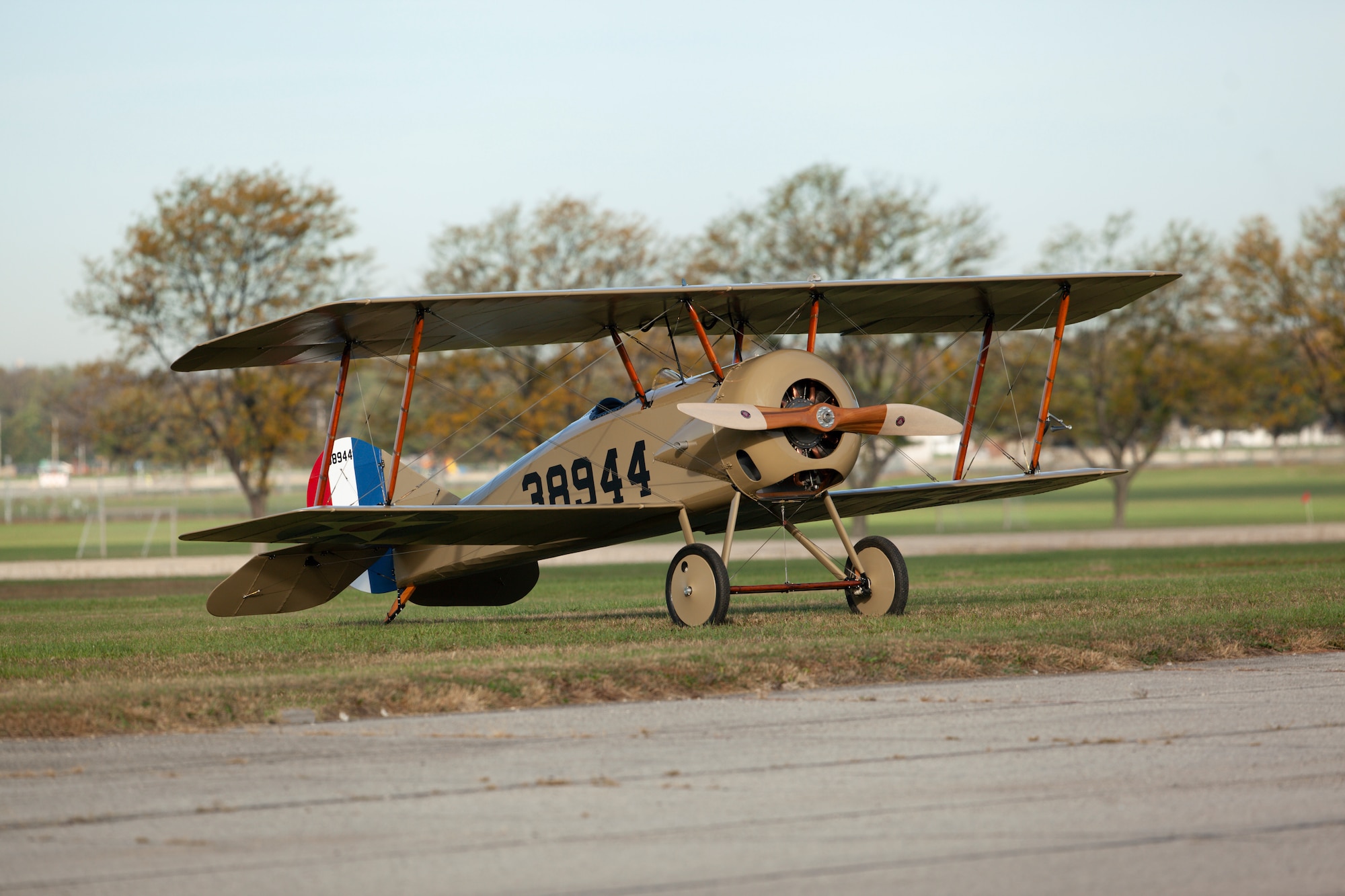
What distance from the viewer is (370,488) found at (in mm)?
16719

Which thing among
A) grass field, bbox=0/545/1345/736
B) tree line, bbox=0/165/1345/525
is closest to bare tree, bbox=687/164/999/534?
tree line, bbox=0/165/1345/525

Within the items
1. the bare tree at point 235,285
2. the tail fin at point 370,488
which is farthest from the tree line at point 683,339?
the tail fin at point 370,488

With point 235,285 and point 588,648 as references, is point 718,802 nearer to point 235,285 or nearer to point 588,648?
point 588,648

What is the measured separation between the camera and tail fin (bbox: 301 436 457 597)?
53.8 ft

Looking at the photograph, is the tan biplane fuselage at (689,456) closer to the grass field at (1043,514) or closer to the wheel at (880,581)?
the wheel at (880,581)

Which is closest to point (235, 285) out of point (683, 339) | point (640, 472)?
point (683, 339)

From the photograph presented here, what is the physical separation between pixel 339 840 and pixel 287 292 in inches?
1320

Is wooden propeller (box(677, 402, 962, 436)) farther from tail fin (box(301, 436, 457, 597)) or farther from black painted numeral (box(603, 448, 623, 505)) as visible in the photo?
tail fin (box(301, 436, 457, 597))

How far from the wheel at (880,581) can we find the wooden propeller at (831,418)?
1.16 meters

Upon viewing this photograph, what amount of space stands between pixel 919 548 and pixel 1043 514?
27329 mm

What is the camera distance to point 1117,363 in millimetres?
44969

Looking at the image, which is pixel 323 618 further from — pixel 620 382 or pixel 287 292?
pixel 620 382

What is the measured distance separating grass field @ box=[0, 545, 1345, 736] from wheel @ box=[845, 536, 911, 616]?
0.81 ft

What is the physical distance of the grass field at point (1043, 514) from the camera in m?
49.0
